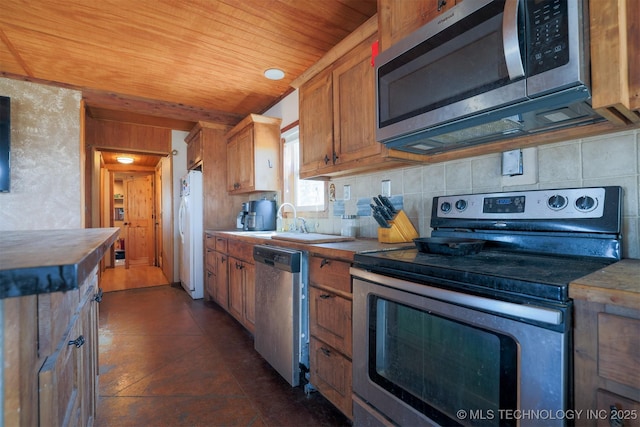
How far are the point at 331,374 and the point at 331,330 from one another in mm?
226

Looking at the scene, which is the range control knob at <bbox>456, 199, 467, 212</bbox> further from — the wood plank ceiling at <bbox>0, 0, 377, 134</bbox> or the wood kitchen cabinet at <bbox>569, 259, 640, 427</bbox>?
the wood plank ceiling at <bbox>0, 0, 377, 134</bbox>

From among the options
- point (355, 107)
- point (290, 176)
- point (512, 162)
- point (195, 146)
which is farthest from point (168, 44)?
point (512, 162)

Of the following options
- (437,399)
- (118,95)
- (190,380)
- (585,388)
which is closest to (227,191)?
(118,95)

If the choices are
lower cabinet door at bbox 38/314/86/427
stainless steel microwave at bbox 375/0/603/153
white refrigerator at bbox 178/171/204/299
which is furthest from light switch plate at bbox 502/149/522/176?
white refrigerator at bbox 178/171/204/299

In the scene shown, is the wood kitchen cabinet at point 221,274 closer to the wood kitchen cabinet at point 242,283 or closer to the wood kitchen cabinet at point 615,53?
the wood kitchen cabinet at point 242,283

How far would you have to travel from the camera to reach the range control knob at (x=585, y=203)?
1125 mm

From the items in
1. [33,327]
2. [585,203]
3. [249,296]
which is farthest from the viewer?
[249,296]

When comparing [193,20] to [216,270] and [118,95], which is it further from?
[216,270]

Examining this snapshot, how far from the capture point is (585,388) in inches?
28.5

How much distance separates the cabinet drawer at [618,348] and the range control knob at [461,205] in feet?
2.82

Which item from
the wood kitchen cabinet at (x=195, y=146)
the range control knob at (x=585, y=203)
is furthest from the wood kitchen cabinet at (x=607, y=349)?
the wood kitchen cabinet at (x=195, y=146)

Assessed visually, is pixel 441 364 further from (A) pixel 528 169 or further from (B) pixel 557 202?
(A) pixel 528 169

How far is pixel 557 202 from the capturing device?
1203 mm

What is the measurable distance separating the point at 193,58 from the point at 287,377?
2639mm
